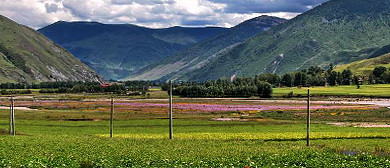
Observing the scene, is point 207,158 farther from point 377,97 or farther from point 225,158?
point 377,97

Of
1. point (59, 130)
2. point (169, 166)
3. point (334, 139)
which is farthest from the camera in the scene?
point (59, 130)

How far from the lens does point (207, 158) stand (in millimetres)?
39719

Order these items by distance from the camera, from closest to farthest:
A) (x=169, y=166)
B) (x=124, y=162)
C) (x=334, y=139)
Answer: (x=169, y=166), (x=124, y=162), (x=334, y=139)

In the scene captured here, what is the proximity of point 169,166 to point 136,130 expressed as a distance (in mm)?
41402

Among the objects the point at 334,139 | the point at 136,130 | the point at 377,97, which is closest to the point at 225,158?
the point at 334,139

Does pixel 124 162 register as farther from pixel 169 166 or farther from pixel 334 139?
pixel 334 139

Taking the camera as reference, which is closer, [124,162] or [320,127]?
[124,162]

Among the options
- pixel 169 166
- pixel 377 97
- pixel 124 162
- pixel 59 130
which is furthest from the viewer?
pixel 377 97

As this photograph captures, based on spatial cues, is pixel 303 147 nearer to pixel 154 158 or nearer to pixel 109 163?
pixel 154 158

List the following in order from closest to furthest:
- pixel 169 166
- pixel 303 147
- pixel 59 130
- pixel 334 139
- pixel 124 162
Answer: pixel 169 166 → pixel 124 162 → pixel 303 147 → pixel 334 139 → pixel 59 130

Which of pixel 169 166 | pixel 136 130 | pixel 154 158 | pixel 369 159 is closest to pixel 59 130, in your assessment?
pixel 136 130

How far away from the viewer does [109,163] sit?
1361 inches

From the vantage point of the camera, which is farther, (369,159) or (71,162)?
(369,159)

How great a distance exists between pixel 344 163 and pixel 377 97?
5797 inches
